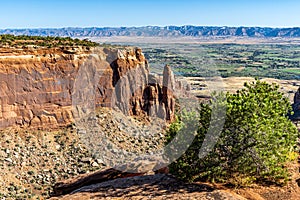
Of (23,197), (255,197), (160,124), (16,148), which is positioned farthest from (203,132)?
(160,124)

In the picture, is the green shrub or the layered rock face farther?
the layered rock face

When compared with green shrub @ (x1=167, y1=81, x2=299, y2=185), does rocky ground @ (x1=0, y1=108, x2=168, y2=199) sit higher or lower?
lower

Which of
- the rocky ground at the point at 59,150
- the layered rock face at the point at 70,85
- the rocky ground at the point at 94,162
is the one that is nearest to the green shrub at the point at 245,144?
the rocky ground at the point at 94,162

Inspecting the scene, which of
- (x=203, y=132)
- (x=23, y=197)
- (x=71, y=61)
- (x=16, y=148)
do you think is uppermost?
(x=71, y=61)

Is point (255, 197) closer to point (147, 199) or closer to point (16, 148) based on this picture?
point (147, 199)

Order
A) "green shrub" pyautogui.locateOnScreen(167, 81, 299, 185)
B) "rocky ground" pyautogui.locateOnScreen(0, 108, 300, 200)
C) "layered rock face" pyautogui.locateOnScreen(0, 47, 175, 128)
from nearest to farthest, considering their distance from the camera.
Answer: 1. "green shrub" pyautogui.locateOnScreen(167, 81, 299, 185)
2. "rocky ground" pyautogui.locateOnScreen(0, 108, 300, 200)
3. "layered rock face" pyautogui.locateOnScreen(0, 47, 175, 128)

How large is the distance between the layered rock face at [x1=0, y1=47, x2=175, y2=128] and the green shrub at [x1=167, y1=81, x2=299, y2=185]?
77.9ft

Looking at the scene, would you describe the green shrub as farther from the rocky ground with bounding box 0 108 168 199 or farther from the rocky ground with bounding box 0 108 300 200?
the rocky ground with bounding box 0 108 168 199

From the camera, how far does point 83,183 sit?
28.4m

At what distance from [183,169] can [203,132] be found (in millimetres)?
2771

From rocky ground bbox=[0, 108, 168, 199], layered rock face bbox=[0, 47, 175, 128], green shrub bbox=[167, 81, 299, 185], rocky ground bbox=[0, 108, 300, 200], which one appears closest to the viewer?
green shrub bbox=[167, 81, 299, 185]

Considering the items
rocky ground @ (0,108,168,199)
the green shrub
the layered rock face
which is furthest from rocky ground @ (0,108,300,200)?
the layered rock face

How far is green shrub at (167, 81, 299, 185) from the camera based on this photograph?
1969cm

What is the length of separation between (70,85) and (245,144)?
2850 centimetres
